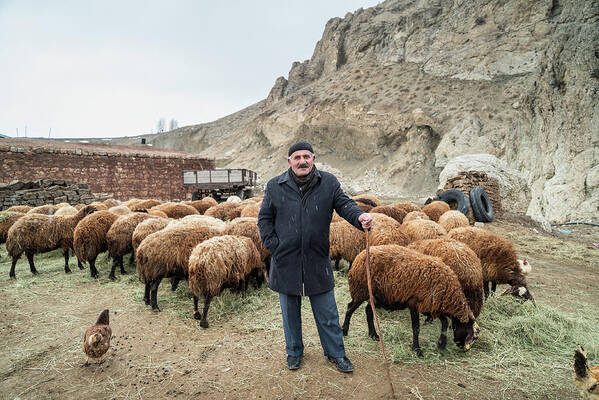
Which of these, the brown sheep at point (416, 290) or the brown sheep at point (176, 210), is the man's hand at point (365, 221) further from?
the brown sheep at point (176, 210)

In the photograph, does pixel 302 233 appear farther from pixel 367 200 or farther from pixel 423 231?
pixel 367 200

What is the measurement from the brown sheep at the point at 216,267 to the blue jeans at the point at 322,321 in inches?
58.0

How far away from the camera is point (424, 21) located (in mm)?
35938

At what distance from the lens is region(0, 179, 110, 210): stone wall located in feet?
40.2

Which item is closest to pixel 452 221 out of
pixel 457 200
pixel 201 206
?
pixel 457 200

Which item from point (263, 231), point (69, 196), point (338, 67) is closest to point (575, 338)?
point (263, 231)

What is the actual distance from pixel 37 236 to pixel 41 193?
8.73 m

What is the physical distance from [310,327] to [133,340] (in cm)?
236

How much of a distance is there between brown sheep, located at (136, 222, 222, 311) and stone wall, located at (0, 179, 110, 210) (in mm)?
12029

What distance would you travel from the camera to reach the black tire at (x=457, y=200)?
1090 centimetres

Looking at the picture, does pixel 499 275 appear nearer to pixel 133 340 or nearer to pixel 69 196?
pixel 133 340

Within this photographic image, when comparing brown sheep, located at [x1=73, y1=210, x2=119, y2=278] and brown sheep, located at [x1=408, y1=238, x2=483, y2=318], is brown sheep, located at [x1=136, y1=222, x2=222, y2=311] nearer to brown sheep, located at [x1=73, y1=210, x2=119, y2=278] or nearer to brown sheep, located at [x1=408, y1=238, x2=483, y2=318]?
brown sheep, located at [x1=73, y1=210, x2=119, y2=278]

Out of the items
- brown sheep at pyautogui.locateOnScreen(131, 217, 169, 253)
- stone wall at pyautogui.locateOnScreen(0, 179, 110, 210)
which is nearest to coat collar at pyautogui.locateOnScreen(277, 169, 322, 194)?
brown sheep at pyautogui.locateOnScreen(131, 217, 169, 253)

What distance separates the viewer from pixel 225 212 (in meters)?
10.0
